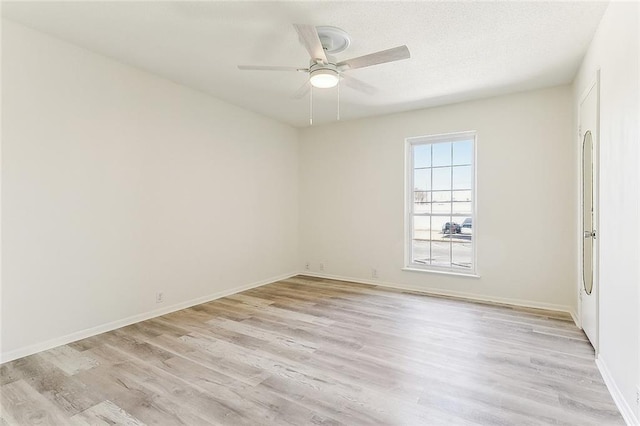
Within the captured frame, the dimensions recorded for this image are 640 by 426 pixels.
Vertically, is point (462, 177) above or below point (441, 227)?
above

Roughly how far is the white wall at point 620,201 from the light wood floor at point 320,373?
27 centimetres

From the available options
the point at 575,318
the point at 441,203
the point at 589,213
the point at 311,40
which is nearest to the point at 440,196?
the point at 441,203

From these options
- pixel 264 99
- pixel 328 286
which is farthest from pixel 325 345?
pixel 264 99

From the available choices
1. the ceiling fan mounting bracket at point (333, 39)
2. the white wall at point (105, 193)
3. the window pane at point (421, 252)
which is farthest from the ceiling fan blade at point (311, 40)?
the window pane at point (421, 252)

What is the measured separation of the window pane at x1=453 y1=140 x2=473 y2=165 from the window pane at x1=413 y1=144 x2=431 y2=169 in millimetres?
376

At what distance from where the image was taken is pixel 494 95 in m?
4.16

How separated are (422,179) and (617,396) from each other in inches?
133

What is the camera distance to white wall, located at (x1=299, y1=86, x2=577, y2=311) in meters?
3.86

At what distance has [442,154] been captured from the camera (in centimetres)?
473

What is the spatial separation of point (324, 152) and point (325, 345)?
11.8 ft

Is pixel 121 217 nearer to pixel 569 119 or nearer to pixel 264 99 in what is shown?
pixel 264 99

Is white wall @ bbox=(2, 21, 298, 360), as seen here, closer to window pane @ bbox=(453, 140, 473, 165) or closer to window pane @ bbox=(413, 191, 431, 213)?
window pane @ bbox=(413, 191, 431, 213)

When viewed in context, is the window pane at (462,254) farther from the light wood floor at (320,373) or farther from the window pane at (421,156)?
the window pane at (421,156)

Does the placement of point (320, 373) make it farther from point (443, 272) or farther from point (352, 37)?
point (443, 272)
